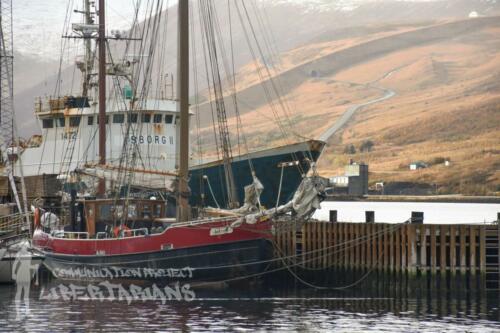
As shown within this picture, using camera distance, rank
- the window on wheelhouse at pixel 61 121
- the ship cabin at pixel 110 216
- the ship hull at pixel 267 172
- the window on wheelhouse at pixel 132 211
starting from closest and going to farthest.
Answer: the ship cabin at pixel 110 216 < the window on wheelhouse at pixel 132 211 < the ship hull at pixel 267 172 < the window on wheelhouse at pixel 61 121

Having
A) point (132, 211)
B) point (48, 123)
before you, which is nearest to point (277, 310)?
point (132, 211)

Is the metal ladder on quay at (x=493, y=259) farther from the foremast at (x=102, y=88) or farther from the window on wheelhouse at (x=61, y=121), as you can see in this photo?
the window on wheelhouse at (x=61, y=121)

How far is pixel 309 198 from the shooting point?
5112 cm

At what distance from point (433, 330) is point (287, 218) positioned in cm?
1237

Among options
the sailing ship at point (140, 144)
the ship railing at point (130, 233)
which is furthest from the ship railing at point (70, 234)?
the sailing ship at point (140, 144)

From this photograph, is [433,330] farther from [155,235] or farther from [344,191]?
[344,191]

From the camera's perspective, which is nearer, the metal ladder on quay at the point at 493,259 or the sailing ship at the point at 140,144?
the metal ladder on quay at the point at 493,259

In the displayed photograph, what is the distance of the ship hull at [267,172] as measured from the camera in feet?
223

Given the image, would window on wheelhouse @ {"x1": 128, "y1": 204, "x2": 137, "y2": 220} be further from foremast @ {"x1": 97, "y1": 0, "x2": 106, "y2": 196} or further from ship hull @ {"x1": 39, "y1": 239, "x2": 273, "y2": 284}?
foremast @ {"x1": 97, "y1": 0, "x2": 106, "y2": 196}

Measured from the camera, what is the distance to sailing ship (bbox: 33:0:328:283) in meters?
49.2

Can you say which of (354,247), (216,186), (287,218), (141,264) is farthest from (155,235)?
(216,186)

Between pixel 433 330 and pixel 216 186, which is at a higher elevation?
pixel 216 186

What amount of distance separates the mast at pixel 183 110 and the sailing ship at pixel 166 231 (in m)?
0.05

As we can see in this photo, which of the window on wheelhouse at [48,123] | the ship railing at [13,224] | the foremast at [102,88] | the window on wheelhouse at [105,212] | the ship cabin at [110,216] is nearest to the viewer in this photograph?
the ship cabin at [110,216]
